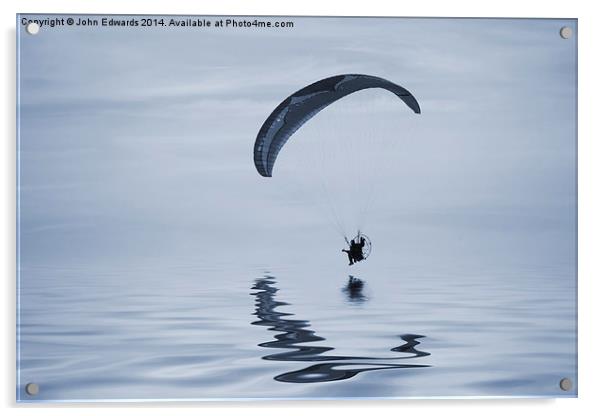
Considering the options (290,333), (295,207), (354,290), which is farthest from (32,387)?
(354,290)

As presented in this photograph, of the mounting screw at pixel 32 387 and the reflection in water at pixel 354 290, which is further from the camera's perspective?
the reflection in water at pixel 354 290

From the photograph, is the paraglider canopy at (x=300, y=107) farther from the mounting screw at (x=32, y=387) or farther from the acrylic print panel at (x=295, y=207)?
the mounting screw at (x=32, y=387)

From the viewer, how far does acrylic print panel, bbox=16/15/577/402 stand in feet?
14.1

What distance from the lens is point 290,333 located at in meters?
4.36

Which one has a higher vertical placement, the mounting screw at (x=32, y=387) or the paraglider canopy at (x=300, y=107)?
the paraglider canopy at (x=300, y=107)

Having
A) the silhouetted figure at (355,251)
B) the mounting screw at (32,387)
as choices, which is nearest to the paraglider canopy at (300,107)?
the silhouetted figure at (355,251)

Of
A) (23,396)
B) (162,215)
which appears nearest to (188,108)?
(162,215)

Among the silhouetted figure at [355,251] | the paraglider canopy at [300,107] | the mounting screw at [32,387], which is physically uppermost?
the paraglider canopy at [300,107]

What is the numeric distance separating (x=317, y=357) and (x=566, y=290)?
1535mm

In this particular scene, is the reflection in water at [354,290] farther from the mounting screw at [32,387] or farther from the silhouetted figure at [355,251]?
the mounting screw at [32,387]

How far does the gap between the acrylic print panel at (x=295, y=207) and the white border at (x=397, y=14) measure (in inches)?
2.5

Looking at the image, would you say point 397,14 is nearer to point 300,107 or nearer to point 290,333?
point 300,107

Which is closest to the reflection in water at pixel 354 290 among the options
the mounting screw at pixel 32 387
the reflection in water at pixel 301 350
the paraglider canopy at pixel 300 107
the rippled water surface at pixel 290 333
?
the rippled water surface at pixel 290 333

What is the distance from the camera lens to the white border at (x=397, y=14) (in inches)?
170
